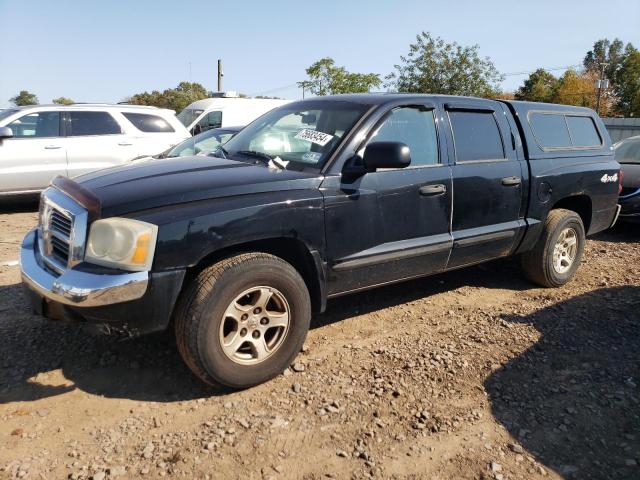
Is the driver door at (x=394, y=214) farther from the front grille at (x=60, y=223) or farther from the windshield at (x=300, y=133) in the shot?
the front grille at (x=60, y=223)

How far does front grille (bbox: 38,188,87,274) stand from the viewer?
276 cm

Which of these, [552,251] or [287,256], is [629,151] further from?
[287,256]

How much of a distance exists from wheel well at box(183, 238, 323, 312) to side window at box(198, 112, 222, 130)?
11747 mm

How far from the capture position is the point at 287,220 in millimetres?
3092

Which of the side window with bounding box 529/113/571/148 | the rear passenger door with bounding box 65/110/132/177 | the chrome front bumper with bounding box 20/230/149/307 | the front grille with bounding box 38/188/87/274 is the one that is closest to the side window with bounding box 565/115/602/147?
the side window with bounding box 529/113/571/148

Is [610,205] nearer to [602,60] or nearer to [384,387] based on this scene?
[384,387]

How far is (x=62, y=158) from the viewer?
332 inches

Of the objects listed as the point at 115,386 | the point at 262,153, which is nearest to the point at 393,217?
the point at 262,153

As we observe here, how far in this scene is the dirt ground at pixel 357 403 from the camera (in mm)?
2506

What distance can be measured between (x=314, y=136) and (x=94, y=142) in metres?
6.35

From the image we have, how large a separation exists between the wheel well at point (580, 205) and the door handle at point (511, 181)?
2.96ft

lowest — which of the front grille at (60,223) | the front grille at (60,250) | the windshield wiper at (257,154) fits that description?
the front grille at (60,250)

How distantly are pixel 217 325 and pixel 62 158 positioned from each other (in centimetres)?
688

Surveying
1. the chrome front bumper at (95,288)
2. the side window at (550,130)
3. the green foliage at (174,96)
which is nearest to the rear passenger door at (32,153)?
the chrome front bumper at (95,288)
